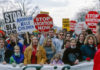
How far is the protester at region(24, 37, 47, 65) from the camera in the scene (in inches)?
241

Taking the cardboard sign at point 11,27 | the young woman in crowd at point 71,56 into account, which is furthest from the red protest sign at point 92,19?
the young woman in crowd at point 71,56

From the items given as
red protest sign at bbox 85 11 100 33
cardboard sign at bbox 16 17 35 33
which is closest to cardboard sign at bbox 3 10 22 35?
cardboard sign at bbox 16 17 35 33

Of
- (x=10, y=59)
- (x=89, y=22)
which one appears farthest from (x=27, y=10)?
(x=10, y=59)

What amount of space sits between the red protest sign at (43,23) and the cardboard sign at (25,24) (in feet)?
1.24

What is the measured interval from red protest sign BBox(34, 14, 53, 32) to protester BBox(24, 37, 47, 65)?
2964 mm

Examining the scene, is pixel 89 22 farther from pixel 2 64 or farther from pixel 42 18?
pixel 2 64

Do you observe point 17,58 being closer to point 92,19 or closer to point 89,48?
point 89,48

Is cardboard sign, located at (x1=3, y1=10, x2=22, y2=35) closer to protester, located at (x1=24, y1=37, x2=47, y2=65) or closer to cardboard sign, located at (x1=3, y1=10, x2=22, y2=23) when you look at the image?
cardboard sign, located at (x1=3, y1=10, x2=22, y2=23)

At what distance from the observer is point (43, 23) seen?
9.16 m

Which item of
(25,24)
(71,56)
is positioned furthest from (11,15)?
(71,56)

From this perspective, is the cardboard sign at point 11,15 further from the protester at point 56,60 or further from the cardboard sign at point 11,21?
the protester at point 56,60

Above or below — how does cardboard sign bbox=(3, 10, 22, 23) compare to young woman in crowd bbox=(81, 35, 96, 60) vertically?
above

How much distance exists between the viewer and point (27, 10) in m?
49.9

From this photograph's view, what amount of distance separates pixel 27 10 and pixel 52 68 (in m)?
44.4
